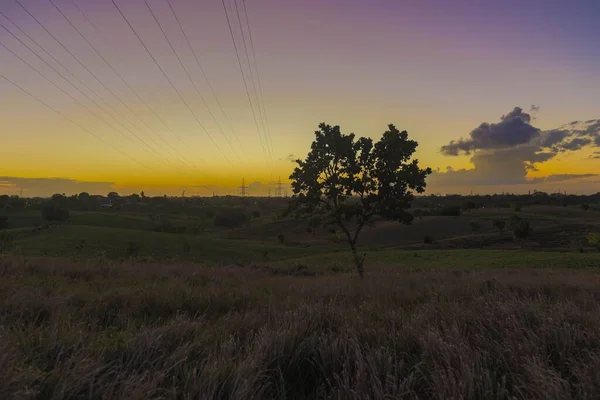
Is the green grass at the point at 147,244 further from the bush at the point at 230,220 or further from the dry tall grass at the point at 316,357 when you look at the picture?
the dry tall grass at the point at 316,357

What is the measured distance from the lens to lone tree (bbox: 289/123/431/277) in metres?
25.9

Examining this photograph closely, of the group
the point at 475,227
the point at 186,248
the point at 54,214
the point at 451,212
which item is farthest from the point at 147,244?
the point at 451,212

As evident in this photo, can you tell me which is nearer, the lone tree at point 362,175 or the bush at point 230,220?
the lone tree at point 362,175

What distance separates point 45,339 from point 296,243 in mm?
87955

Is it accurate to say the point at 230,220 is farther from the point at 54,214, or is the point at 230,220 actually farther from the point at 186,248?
the point at 186,248

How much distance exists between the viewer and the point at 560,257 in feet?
156

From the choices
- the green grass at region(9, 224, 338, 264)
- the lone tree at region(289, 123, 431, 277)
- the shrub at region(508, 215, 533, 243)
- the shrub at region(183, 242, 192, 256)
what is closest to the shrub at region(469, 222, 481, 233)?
the shrub at region(508, 215, 533, 243)

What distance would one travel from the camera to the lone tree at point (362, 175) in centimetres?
2586

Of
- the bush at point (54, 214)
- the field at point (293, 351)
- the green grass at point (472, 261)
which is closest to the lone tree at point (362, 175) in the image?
the green grass at point (472, 261)

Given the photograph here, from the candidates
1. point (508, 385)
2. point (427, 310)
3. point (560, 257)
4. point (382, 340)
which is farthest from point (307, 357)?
point (560, 257)

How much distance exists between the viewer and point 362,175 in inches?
1042

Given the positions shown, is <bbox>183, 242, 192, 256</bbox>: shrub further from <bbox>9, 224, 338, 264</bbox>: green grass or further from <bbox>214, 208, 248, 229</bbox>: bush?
<bbox>214, 208, 248, 229</bbox>: bush

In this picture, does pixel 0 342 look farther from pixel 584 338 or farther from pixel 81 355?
pixel 584 338

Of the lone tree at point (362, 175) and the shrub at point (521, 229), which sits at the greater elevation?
the lone tree at point (362, 175)
